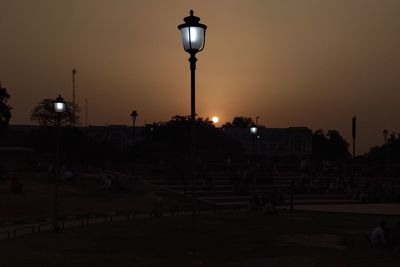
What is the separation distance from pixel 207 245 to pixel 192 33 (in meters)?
8.58

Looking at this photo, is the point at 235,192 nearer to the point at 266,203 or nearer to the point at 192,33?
the point at 266,203

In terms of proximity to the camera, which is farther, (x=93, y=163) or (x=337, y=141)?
(x=337, y=141)

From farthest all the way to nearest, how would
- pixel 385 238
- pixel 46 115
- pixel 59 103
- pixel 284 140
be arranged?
pixel 284 140 < pixel 46 115 < pixel 59 103 < pixel 385 238

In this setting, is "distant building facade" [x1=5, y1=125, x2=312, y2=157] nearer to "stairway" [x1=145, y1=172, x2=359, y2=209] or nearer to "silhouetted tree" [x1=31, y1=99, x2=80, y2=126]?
"silhouetted tree" [x1=31, y1=99, x2=80, y2=126]

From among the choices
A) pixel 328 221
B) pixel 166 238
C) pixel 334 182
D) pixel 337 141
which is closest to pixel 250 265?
pixel 166 238

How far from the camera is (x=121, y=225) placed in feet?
77.4

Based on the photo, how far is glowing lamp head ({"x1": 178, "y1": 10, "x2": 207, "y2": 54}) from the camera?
11.1 m

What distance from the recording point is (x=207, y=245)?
18.0 metres

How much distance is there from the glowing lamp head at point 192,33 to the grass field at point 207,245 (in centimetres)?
493

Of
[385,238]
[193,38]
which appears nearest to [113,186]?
[385,238]

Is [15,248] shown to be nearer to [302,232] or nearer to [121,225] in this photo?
[121,225]

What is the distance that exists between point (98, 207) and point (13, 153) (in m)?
15.5

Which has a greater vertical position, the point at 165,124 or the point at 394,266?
the point at 165,124

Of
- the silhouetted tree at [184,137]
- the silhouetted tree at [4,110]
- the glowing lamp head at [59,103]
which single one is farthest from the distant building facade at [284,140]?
the glowing lamp head at [59,103]
